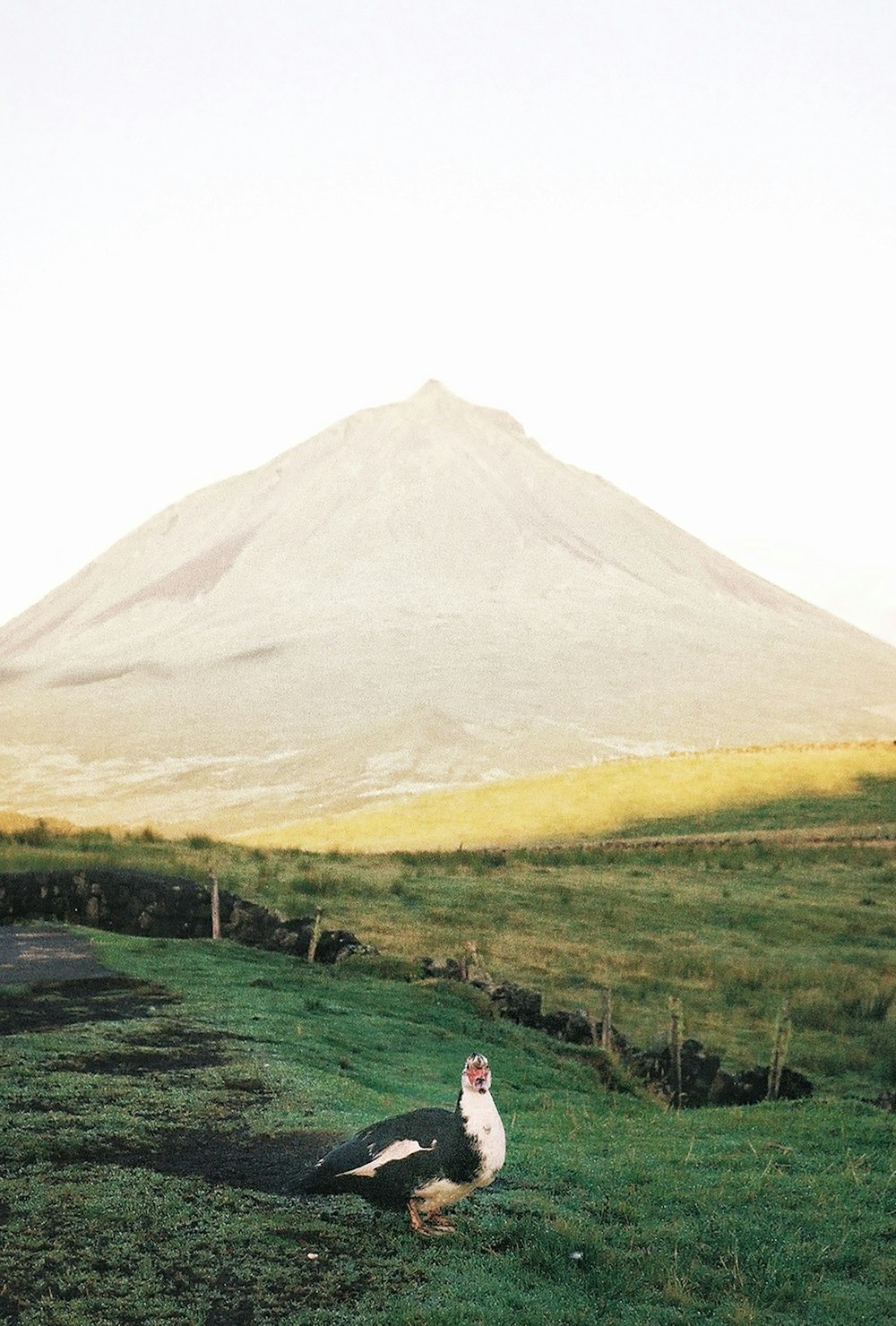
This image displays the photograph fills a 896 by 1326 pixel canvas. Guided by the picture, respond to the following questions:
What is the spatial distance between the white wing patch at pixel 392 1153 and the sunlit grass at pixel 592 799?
42.1 meters

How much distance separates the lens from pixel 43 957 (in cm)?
2025

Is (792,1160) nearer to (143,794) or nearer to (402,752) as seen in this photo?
(143,794)

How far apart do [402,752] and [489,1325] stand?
7220 inches

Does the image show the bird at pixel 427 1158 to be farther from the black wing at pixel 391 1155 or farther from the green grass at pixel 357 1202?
the green grass at pixel 357 1202

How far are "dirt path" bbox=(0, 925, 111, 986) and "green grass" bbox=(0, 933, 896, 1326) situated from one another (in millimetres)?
1930

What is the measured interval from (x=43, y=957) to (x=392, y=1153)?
497 inches

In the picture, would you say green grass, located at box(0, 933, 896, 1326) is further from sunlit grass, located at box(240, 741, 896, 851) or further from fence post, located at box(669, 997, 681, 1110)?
sunlit grass, located at box(240, 741, 896, 851)

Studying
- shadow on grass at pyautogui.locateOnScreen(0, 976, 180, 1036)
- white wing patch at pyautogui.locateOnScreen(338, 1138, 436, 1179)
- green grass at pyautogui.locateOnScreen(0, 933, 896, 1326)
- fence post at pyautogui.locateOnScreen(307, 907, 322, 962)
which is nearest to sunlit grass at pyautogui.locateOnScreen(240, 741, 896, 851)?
fence post at pyautogui.locateOnScreen(307, 907, 322, 962)

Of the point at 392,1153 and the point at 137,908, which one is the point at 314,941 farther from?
the point at 392,1153

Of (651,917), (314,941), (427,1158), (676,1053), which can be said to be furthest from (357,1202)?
(651,917)

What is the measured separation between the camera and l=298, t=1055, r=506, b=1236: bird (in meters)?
8.74

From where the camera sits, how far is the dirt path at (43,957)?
734 inches

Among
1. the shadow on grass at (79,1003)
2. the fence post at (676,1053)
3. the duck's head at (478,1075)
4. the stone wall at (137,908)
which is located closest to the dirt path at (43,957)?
the shadow on grass at (79,1003)

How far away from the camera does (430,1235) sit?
9164 mm
